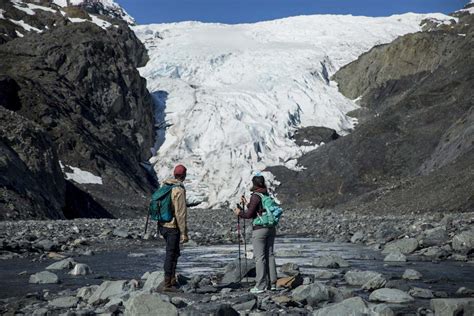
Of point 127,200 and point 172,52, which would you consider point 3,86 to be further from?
point 172,52

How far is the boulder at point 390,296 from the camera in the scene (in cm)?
809

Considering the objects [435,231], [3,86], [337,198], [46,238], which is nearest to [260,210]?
[435,231]

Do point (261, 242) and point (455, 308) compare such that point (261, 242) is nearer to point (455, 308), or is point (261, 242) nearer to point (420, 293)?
point (420, 293)

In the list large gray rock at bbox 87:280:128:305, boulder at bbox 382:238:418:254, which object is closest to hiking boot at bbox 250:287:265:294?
large gray rock at bbox 87:280:128:305

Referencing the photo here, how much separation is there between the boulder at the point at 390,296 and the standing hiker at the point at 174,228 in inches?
112

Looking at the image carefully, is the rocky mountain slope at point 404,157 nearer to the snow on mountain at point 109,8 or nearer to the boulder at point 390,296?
the boulder at point 390,296

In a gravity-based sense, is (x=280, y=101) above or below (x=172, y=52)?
below

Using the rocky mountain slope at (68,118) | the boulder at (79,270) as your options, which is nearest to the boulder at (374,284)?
the boulder at (79,270)

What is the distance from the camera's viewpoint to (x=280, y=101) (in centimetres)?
7231

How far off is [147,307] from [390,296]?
350 cm

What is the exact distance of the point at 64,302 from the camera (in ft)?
25.8

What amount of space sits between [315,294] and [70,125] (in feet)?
158

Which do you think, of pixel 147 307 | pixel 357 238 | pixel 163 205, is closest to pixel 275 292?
pixel 163 205

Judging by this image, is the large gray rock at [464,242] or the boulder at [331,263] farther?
the large gray rock at [464,242]
